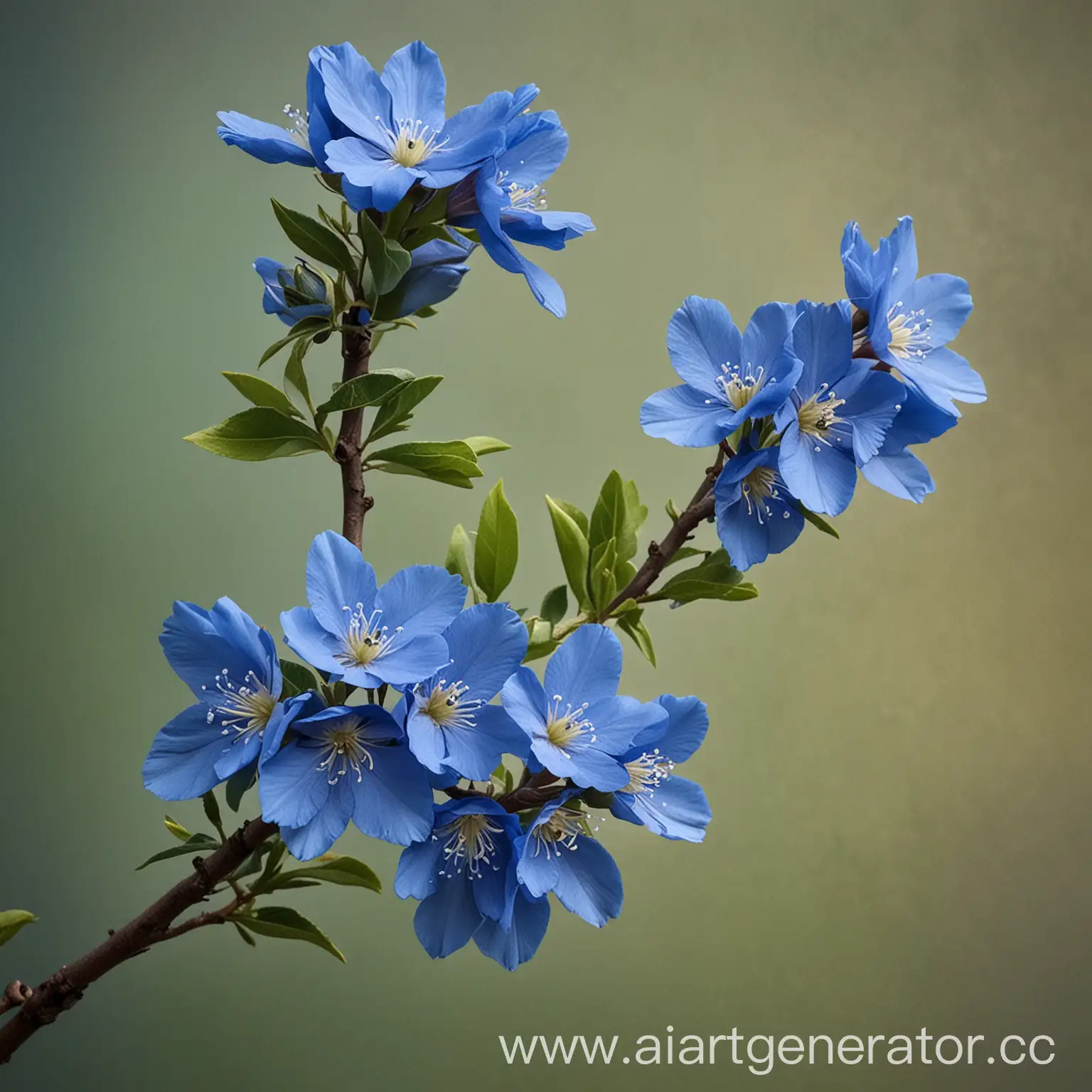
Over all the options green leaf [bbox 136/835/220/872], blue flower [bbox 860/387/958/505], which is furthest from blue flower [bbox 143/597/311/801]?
blue flower [bbox 860/387/958/505]

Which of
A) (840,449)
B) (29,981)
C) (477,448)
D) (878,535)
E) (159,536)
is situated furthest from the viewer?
(878,535)

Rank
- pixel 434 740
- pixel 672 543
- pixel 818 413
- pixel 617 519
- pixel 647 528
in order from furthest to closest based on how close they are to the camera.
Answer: pixel 647 528, pixel 617 519, pixel 672 543, pixel 818 413, pixel 434 740

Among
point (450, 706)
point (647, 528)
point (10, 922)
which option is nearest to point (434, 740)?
point (450, 706)

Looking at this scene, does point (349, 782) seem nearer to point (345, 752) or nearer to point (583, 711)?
point (345, 752)

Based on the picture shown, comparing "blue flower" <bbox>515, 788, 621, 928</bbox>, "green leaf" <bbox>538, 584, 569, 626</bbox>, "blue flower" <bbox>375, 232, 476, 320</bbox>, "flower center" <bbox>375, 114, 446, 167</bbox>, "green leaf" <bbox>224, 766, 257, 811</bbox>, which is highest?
"flower center" <bbox>375, 114, 446, 167</bbox>

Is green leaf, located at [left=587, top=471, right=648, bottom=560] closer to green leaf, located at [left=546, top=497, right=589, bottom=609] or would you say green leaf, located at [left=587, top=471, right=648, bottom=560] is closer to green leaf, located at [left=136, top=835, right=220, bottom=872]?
green leaf, located at [left=546, top=497, right=589, bottom=609]

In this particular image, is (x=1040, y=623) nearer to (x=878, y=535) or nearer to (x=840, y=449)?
(x=878, y=535)

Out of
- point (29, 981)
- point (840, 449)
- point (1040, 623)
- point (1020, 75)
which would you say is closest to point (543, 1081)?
point (29, 981)
